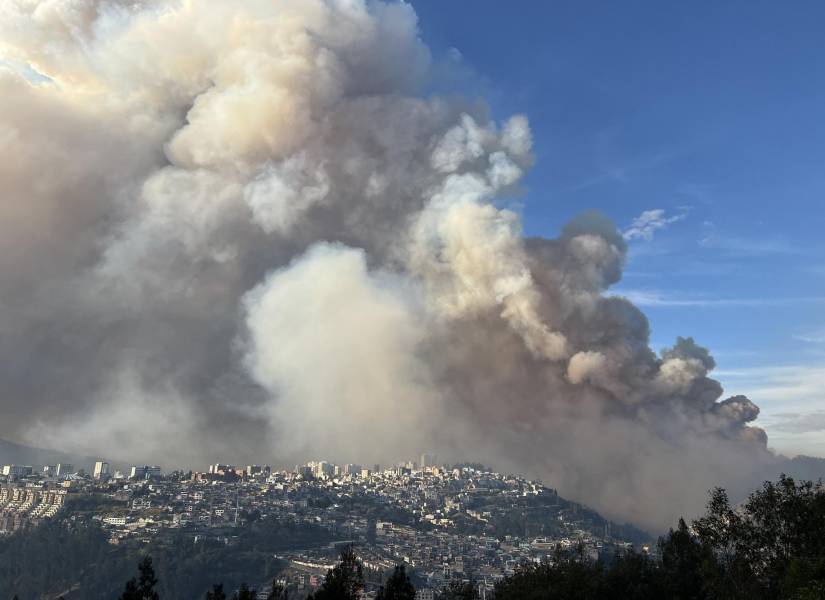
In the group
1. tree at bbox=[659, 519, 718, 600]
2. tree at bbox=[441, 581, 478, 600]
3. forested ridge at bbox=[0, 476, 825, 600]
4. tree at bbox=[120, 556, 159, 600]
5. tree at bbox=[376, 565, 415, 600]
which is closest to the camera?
forested ridge at bbox=[0, 476, 825, 600]

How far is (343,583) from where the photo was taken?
41469 mm

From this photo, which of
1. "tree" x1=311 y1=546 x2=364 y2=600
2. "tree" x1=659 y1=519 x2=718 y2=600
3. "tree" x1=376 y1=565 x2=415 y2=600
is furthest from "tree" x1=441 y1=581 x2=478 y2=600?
"tree" x1=659 y1=519 x2=718 y2=600

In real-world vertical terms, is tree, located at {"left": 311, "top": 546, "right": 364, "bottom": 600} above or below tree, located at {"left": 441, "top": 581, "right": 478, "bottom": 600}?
above

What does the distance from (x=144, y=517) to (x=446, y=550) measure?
294 ft

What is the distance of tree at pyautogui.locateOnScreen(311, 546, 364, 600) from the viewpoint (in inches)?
1590

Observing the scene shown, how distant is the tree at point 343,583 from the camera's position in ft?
132

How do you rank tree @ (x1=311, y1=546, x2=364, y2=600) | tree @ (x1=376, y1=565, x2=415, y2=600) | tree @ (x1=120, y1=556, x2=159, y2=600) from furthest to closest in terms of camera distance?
tree @ (x1=376, y1=565, x2=415, y2=600) → tree @ (x1=311, y1=546, x2=364, y2=600) → tree @ (x1=120, y1=556, x2=159, y2=600)

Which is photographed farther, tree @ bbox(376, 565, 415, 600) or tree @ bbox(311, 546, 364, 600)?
tree @ bbox(376, 565, 415, 600)

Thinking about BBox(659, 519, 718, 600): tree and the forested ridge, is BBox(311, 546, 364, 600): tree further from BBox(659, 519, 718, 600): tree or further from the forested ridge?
BBox(659, 519, 718, 600): tree

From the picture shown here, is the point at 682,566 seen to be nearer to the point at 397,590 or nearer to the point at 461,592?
the point at 461,592

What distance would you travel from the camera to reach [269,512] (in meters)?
191

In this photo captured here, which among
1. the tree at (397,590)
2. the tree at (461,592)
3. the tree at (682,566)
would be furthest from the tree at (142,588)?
the tree at (682,566)

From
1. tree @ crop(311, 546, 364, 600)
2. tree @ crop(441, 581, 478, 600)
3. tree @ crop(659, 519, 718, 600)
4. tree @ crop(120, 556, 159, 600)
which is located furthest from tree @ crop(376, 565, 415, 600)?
tree @ crop(659, 519, 718, 600)

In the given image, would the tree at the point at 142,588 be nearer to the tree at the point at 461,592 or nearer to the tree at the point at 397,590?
the tree at the point at 397,590
